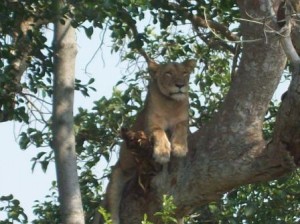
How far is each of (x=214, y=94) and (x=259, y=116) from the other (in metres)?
2.70

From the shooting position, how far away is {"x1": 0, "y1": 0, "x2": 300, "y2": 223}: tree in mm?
7461

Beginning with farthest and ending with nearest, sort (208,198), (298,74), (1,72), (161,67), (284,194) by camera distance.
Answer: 1. (161,67)
2. (284,194)
3. (1,72)
4. (208,198)
5. (298,74)

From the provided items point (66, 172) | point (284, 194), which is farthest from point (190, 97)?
point (66, 172)

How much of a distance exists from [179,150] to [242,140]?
0.96m

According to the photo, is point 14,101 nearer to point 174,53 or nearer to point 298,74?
point 174,53

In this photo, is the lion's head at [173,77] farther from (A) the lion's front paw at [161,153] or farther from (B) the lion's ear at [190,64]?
(A) the lion's front paw at [161,153]

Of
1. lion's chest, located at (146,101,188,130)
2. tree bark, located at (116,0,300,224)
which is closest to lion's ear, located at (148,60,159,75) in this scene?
lion's chest, located at (146,101,188,130)

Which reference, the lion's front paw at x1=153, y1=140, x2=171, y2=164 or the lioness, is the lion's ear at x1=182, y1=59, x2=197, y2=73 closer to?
the lioness

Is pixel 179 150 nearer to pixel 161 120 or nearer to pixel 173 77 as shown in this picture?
pixel 161 120

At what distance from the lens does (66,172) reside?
330 inches

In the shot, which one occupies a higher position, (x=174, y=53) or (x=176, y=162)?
(x=174, y=53)

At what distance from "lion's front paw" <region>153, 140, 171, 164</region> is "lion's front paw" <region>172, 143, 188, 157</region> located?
0.06m

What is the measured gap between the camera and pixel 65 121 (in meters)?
8.59

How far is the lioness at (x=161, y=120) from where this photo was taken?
28.1 feet
